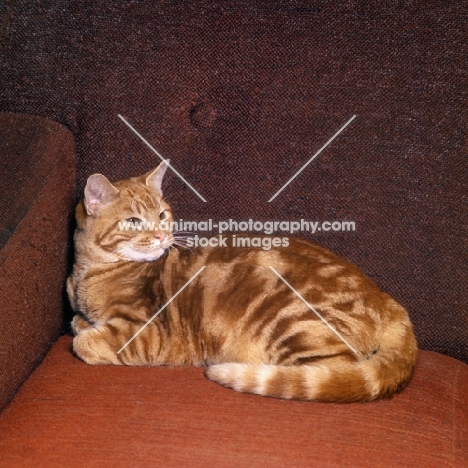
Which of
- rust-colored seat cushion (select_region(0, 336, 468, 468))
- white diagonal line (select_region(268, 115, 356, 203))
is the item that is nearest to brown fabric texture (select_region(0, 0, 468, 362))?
white diagonal line (select_region(268, 115, 356, 203))

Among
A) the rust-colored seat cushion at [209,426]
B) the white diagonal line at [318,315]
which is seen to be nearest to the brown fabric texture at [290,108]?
the white diagonal line at [318,315]

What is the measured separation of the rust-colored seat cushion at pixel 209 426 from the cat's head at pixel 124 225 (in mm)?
470

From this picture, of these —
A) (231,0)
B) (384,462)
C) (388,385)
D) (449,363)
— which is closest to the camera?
(384,462)

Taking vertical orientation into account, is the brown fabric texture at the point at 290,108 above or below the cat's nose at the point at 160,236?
above

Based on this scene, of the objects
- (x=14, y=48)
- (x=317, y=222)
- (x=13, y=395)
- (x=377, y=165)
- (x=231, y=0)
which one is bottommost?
(x=13, y=395)

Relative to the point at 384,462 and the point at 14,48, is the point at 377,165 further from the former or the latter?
the point at 14,48

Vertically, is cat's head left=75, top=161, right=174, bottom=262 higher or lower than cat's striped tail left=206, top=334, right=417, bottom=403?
higher

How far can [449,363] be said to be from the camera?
6.32 ft

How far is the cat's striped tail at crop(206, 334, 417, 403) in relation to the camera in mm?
1610

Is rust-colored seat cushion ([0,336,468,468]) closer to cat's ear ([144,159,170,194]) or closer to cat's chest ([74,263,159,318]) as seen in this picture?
cat's chest ([74,263,159,318])

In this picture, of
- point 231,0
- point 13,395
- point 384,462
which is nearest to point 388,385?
point 384,462

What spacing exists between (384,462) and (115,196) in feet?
4.04

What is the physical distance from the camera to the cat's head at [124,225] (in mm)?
2057
